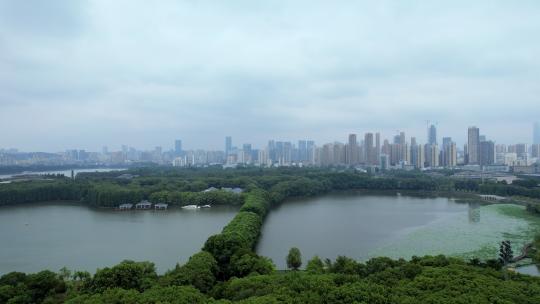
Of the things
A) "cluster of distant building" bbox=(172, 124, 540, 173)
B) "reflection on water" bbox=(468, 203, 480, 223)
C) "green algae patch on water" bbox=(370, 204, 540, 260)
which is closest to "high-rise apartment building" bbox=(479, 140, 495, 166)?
"cluster of distant building" bbox=(172, 124, 540, 173)

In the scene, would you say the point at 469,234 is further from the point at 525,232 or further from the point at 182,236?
the point at 182,236

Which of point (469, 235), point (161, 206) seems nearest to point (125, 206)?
point (161, 206)

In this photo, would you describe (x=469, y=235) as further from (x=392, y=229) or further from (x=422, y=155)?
(x=422, y=155)

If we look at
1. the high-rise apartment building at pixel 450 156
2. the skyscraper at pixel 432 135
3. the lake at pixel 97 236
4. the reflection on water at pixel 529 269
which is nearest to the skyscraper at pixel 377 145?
the high-rise apartment building at pixel 450 156

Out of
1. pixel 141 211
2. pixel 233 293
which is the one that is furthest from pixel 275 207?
pixel 233 293

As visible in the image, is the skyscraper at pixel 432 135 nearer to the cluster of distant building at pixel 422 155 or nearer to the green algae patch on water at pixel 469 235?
the cluster of distant building at pixel 422 155
